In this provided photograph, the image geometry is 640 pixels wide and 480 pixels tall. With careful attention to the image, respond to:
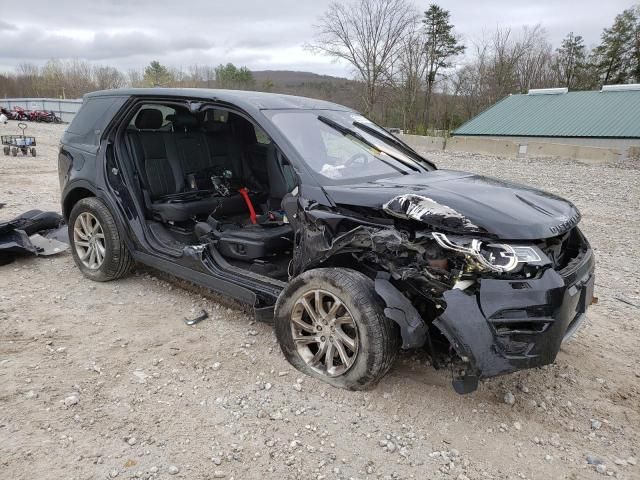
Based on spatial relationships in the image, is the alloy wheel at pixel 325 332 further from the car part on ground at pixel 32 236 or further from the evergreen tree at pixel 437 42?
the evergreen tree at pixel 437 42

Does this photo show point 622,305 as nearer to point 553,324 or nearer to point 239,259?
point 553,324

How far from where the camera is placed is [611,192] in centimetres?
1027

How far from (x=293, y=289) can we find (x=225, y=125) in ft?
8.69

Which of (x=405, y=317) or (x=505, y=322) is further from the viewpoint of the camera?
(x=405, y=317)

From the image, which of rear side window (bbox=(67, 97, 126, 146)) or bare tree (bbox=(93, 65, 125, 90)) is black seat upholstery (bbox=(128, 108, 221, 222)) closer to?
rear side window (bbox=(67, 97, 126, 146))

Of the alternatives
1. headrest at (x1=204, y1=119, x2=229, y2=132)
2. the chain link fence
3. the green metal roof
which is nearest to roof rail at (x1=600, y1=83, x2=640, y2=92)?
the green metal roof

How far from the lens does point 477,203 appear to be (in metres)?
2.88

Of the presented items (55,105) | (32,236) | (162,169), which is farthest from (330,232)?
(55,105)

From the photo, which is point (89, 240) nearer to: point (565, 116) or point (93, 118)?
point (93, 118)

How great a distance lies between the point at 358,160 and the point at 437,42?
40.0 meters

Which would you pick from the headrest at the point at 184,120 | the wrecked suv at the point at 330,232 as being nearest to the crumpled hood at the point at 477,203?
the wrecked suv at the point at 330,232

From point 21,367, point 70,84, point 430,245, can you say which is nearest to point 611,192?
point 430,245

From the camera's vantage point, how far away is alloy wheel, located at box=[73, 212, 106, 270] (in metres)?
4.74

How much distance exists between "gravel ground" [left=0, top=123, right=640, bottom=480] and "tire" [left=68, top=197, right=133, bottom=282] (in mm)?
377
